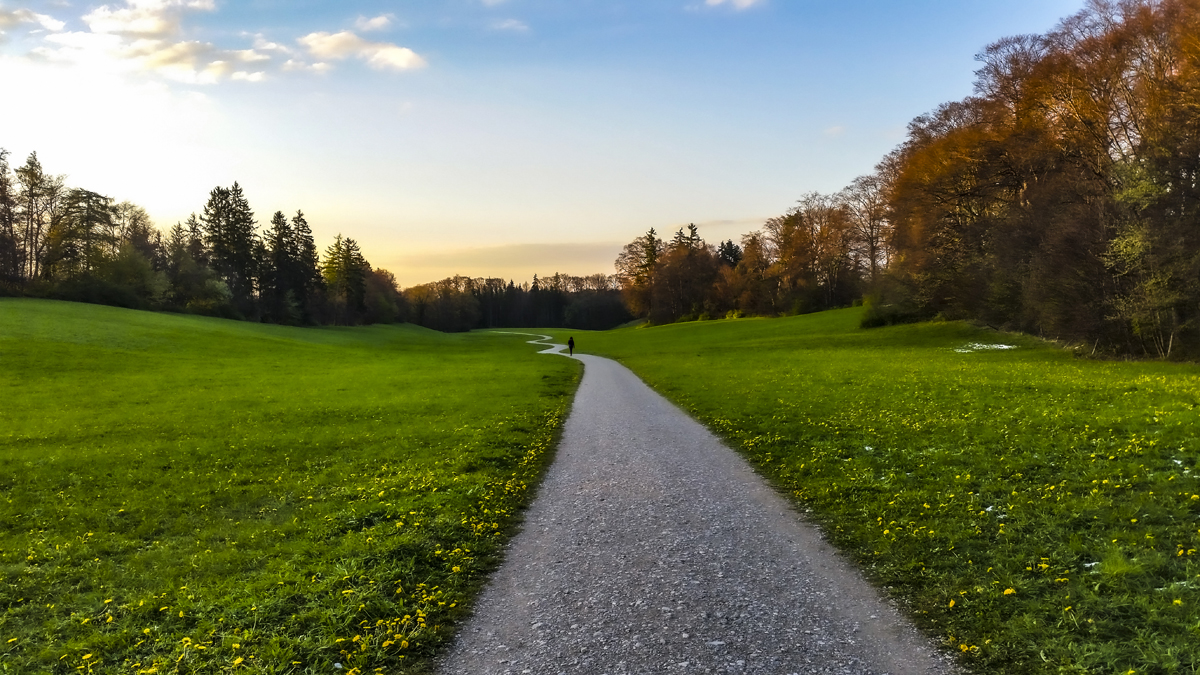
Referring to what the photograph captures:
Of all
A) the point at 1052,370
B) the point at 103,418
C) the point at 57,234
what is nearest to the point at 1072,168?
the point at 1052,370

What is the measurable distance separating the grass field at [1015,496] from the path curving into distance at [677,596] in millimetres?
649

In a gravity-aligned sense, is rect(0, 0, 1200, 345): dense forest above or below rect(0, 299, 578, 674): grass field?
above

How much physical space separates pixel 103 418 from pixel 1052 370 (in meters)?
35.2

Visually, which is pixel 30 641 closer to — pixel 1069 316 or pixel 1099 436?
pixel 1099 436

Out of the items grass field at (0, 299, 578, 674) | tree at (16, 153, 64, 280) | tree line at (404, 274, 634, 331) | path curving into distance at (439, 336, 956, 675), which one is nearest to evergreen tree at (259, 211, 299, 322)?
tree at (16, 153, 64, 280)

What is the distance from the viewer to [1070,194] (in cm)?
3170

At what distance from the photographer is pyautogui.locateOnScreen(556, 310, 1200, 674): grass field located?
5.29m

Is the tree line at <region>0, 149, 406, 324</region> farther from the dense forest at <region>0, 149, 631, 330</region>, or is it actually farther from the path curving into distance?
the path curving into distance

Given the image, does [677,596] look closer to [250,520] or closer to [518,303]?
[250,520]

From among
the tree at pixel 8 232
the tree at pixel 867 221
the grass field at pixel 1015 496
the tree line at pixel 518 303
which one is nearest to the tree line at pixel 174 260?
the tree at pixel 8 232

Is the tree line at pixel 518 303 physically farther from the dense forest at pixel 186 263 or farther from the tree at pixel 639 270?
the tree at pixel 639 270

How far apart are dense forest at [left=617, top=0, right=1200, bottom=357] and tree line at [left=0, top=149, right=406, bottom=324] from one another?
7205 centimetres

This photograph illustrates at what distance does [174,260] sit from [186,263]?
2.08 meters

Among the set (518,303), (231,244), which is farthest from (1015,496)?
(518,303)
